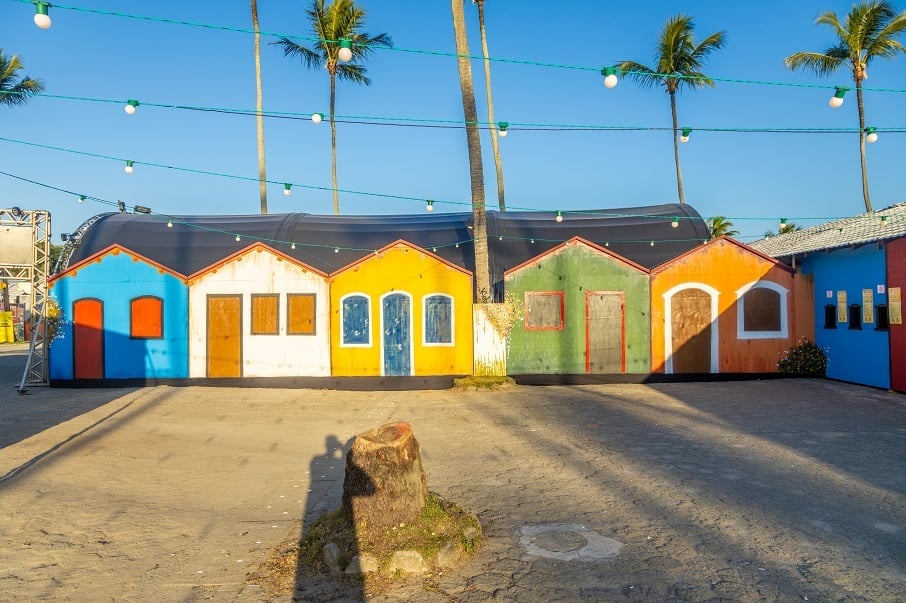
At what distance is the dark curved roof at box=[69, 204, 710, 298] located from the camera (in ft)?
66.6

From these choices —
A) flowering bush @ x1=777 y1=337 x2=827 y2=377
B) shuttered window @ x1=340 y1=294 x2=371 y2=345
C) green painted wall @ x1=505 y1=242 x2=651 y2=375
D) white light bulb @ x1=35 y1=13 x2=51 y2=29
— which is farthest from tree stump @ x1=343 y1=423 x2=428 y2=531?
flowering bush @ x1=777 y1=337 x2=827 y2=377

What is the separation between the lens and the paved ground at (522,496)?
4.60m

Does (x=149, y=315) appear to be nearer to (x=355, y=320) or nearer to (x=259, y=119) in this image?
(x=355, y=320)

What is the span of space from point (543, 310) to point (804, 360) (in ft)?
23.8

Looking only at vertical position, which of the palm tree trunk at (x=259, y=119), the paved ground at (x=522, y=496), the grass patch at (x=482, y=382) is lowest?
the paved ground at (x=522, y=496)

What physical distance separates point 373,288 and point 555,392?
5.55 metres

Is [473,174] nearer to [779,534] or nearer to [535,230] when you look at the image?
[535,230]

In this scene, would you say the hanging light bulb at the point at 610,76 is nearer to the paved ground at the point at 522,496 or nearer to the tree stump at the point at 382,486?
the paved ground at the point at 522,496

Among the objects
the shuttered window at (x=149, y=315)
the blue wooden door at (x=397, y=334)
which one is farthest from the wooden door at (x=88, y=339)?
the blue wooden door at (x=397, y=334)

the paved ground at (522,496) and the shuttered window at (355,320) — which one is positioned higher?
the shuttered window at (355,320)

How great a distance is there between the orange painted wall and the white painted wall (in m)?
9.08

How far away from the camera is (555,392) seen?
614 inches

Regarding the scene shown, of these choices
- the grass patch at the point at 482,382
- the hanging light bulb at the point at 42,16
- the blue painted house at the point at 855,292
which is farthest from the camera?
the grass patch at the point at 482,382

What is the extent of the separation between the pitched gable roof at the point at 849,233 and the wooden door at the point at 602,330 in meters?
5.15
